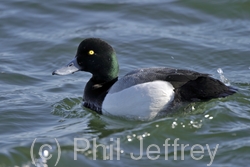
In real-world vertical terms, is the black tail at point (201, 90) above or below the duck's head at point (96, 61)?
below

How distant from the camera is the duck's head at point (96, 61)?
27.3ft

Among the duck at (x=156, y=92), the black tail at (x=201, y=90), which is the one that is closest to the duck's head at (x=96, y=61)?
the duck at (x=156, y=92)

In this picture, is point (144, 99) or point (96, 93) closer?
point (144, 99)

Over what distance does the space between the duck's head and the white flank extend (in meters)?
0.72

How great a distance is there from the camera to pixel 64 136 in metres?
7.43

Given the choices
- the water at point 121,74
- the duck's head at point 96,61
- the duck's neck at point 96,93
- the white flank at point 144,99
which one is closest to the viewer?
the water at point 121,74

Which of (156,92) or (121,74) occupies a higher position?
(156,92)

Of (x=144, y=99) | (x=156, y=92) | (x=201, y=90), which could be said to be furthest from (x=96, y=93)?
(x=201, y=90)

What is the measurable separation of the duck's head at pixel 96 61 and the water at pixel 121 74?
0.60 m

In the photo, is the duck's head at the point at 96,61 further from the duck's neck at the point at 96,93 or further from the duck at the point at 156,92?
the duck at the point at 156,92

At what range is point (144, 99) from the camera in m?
7.61

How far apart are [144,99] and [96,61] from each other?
3.74ft

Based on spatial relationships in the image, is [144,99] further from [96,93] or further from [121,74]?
[121,74]

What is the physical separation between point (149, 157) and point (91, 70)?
2.18m
